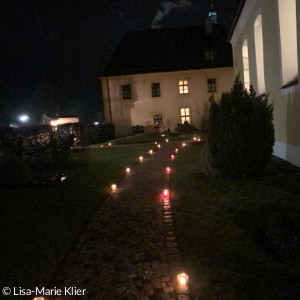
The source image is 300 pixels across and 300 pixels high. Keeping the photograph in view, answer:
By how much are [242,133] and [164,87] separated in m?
24.0

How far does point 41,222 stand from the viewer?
5867mm

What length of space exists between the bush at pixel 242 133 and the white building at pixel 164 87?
22985 mm

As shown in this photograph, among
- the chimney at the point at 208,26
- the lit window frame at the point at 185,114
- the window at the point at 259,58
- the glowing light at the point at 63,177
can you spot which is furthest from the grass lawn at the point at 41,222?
the chimney at the point at 208,26

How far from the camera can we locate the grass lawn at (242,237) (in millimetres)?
A: 3502

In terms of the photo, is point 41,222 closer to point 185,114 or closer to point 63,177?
point 63,177

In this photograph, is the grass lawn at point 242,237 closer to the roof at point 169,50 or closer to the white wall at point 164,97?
the white wall at point 164,97

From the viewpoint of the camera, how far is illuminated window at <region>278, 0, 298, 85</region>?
30.0ft

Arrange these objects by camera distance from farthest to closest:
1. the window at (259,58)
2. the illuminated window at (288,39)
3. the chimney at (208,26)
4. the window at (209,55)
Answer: the chimney at (208,26), the window at (209,55), the window at (259,58), the illuminated window at (288,39)

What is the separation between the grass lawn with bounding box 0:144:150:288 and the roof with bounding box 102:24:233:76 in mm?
22973

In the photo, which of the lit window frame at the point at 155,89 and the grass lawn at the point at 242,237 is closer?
the grass lawn at the point at 242,237

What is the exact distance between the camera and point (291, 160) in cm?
911

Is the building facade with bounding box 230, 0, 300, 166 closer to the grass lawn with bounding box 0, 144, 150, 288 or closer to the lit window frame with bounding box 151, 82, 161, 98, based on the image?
the grass lawn with bounding box 0, 144, 150, 288

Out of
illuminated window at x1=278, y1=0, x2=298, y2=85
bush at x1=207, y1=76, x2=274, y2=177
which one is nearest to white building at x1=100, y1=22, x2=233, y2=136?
illuminated window at x1=278, y1=0, x2=298, y2=85

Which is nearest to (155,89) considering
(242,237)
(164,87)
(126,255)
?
(164,87)
